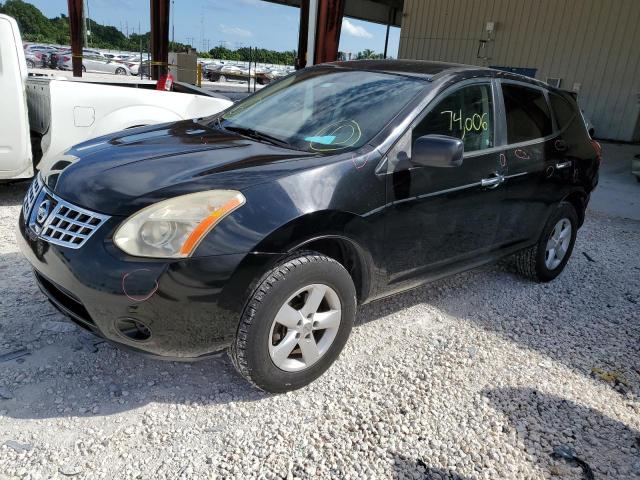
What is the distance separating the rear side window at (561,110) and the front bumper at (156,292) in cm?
288

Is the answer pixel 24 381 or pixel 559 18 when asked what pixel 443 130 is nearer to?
pixel 24 381

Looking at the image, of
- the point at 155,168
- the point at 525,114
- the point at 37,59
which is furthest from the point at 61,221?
the point at 37,59

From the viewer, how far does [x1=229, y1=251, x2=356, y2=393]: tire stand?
2.26m

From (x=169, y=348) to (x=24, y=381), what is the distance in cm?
90

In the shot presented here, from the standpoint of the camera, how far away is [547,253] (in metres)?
4.19

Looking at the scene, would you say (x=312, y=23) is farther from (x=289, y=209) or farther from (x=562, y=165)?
(x=289, y=209)

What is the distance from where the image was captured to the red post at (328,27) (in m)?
10.6

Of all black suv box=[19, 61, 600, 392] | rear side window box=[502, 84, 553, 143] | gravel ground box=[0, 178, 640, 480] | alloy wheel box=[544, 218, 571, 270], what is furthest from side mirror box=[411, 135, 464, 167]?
alloy wheel box=[544, 218, 571, 270]

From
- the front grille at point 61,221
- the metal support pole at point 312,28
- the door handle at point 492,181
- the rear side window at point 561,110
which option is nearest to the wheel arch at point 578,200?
the rear side window at point 561,110

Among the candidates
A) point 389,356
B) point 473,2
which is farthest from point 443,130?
point 473,2

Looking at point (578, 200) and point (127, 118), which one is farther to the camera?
point (127, 118)

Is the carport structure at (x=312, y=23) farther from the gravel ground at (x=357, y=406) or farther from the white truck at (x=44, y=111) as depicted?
the gravel ground at (x=357, y=406)

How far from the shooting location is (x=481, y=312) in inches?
146

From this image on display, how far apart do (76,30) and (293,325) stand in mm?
17879
